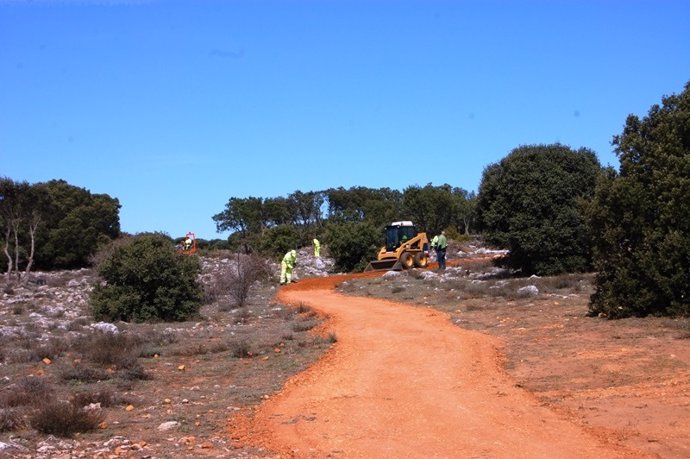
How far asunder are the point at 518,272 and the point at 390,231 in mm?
11228

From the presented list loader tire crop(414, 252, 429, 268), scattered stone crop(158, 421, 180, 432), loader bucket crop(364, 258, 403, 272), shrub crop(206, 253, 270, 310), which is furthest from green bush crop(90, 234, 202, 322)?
loader tire crop(414, 252, 429, 268)

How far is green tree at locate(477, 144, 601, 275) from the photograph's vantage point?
29672mm

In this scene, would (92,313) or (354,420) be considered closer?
(354,420)

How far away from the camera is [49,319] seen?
72.1ft

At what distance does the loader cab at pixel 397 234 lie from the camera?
136ft

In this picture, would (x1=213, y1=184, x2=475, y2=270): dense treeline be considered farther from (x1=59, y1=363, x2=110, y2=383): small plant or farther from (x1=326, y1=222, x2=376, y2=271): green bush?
Answer: (x1=59, y1=363, x2=110, y2=383): small plant

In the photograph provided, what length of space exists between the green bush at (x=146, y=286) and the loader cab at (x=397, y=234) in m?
20.2

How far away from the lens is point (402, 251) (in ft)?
133

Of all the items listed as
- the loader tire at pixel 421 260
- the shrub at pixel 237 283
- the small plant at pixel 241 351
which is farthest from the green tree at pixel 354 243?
the small plant at pixel 241 351

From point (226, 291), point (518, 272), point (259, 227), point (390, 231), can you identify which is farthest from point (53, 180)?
point (518, 272)

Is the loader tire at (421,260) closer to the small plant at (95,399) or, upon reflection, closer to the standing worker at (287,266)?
the standing worker at (287,266)

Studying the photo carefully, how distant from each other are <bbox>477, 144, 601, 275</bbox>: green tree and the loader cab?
10111 millimetres

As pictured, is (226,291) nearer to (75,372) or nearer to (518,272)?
(518,272)

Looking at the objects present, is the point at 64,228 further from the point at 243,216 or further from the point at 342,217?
the point at 342,217
